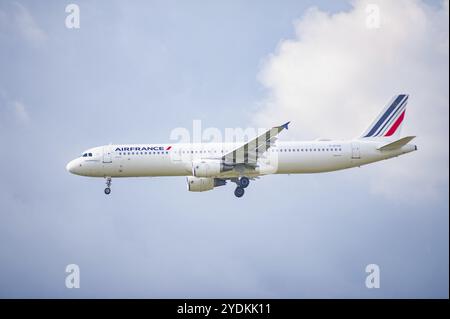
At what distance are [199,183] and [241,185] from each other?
3.28 metres

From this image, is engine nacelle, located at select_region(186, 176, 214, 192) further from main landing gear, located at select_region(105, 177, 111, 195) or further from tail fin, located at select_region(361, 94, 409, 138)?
tail fin, located at select_region(361, 94, 409, 138)

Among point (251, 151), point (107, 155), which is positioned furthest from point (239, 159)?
point (107, 155)

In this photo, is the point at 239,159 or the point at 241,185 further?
the point at 241,185

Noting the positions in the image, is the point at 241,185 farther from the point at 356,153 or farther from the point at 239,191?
the point at 356,153

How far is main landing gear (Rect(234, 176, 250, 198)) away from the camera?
5859 cm

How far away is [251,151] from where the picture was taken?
56438 millimetres

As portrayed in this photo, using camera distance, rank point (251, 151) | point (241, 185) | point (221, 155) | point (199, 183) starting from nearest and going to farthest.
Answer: point (251, 151), point (221, 155), point (241, 185), point (199, 183)

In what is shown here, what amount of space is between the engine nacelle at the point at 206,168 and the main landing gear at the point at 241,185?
3.07 meters

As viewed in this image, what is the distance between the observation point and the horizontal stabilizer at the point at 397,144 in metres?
56.5

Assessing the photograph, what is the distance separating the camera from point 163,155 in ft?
190

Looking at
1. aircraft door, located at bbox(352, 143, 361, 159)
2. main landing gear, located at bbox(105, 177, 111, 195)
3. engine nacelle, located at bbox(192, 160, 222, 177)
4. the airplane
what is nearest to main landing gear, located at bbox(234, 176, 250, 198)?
the airplane
